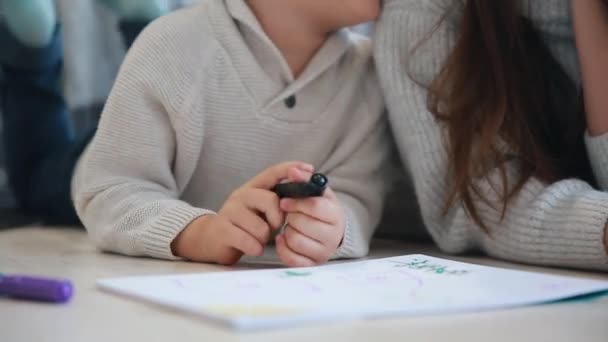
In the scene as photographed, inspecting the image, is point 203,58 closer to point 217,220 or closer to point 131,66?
point 131,66

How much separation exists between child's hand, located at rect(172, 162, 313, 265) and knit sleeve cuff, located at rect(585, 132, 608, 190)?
0.34 m

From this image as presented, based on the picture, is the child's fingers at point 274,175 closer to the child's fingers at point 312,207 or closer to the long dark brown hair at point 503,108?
the child's fingers at point 312,207

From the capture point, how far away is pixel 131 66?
97 centimetres

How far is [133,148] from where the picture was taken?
941mm

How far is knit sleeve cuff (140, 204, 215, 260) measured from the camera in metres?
0.83

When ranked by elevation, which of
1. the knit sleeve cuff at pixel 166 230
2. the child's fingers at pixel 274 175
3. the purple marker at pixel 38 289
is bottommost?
the knit sleeve cuff at pixel 166 230

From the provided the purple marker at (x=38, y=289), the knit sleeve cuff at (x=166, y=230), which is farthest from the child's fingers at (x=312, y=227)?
the purple marker at (x=38, y=289)

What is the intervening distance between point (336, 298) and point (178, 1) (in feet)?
3.32

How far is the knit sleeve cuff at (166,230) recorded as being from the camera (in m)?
0.83

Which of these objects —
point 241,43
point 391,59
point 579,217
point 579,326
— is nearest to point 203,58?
point 241,43

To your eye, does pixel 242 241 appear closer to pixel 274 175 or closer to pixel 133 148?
pixel 274 175

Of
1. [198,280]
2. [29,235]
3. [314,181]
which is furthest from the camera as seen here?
[29,235]

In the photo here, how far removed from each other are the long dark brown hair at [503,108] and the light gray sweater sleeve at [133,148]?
0.32 metres

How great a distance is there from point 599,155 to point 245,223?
1.30 feet
